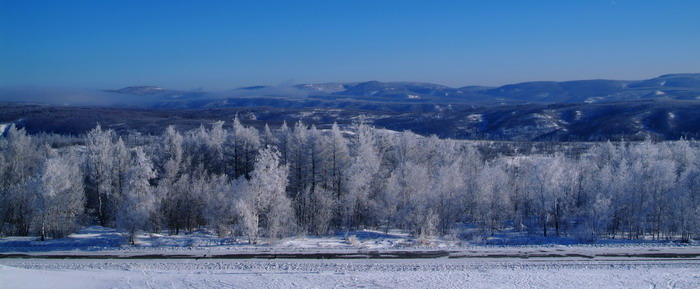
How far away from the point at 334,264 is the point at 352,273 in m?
1.66

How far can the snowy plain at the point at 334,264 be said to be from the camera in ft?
73.5

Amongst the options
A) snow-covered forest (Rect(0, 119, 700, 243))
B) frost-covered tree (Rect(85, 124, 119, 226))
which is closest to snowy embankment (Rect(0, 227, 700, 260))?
snow-covered forest (Rect(0, 119, 700, 243))

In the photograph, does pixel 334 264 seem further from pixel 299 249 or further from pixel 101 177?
pixel 101 177

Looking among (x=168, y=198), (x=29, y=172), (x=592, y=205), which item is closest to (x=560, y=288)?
(x=592, y=205)

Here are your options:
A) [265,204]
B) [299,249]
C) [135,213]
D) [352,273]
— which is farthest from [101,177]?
[352,273]

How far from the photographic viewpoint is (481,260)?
25844 millimetres

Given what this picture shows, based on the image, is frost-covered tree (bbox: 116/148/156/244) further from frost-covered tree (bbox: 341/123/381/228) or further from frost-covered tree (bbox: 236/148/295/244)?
frost-covered tree (bbox: 341/123/381/228)

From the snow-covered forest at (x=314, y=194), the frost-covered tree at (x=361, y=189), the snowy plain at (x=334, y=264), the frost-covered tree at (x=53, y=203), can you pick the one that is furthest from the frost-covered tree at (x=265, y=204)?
the frost-covered tree at (x=53, y=203)

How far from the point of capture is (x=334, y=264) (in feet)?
82.6

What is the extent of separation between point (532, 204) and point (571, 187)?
12.3 feet

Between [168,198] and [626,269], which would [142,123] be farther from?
[626,269]

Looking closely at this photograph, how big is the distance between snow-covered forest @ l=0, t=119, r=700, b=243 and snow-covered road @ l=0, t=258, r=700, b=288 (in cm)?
645

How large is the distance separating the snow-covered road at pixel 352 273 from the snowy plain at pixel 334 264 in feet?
0.16

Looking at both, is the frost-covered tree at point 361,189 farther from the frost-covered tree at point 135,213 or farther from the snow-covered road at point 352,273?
the frost-covered tree at point 135,213
